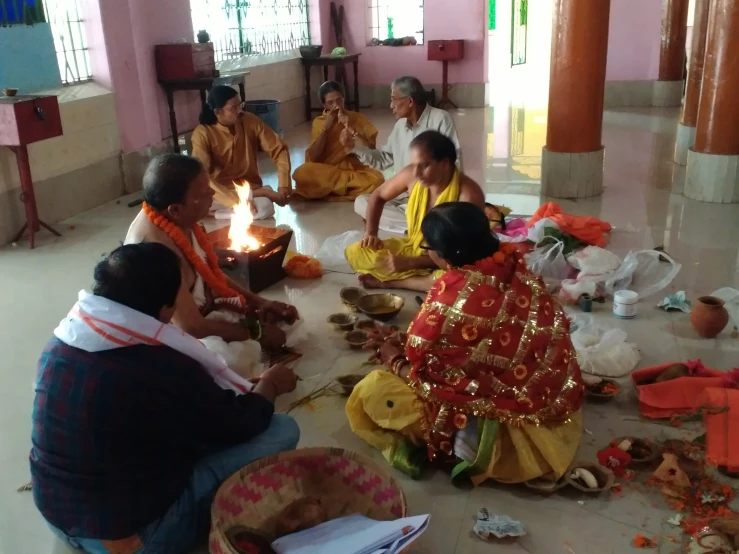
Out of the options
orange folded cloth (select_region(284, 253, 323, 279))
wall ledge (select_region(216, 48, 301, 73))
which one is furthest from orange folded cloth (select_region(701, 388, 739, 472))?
wall ledge (select_region(216, 48, 301, 73))

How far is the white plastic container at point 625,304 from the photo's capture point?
3559 mm

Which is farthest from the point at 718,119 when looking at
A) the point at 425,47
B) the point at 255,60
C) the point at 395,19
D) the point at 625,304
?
the point at 395,19

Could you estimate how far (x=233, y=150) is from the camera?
5.53 meters

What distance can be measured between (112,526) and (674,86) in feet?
36.7

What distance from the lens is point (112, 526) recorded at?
6.01 feet

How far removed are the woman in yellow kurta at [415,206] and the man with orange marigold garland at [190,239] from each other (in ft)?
3.76

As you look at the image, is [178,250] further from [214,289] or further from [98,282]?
[98,282]

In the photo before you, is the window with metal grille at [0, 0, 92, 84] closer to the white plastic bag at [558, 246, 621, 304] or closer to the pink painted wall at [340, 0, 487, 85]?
the white plastic bag at [558, 246, 621, 304]

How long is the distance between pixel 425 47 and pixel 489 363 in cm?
1010

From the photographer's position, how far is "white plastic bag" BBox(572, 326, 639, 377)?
304 centimetres

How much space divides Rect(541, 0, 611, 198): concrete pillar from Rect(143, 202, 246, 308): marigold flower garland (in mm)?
3727

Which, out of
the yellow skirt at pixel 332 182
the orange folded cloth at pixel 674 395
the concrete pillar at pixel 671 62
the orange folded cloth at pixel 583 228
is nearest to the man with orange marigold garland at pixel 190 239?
the orange folded cloth at pixel 674 395

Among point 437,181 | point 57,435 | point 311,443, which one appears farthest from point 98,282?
point 437,181

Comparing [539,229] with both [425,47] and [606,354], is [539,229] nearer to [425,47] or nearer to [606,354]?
[606,354]
